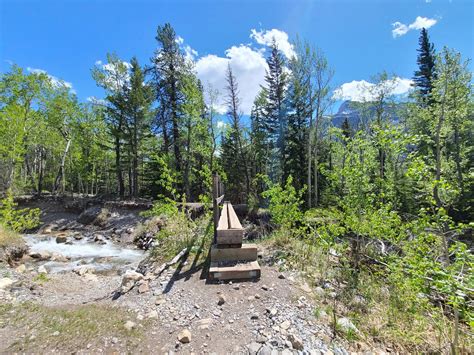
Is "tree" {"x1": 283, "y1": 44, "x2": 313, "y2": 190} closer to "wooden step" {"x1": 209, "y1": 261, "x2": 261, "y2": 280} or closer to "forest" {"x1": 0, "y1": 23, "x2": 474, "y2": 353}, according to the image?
"forest" {"x1": 0, "y1": 23, "x2": 474, "y2": 353}

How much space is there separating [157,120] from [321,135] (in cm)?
1365

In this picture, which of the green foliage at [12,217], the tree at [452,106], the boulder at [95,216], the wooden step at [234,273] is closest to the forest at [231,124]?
the tree at [452,106]

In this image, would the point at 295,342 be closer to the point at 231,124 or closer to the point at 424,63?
the point at 231,124

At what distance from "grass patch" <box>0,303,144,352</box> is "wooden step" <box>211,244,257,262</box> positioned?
1.60 metres

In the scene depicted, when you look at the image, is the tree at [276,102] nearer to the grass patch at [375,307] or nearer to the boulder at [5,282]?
the grass patch at [375,307]

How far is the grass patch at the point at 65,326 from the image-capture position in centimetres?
255

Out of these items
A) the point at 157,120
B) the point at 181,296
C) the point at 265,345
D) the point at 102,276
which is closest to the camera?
the point at 265,345

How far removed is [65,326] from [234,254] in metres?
2.56

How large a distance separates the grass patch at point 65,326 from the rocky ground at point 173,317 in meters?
0.01

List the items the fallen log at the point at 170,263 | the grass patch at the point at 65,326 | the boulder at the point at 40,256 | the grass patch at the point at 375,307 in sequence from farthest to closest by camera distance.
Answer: the boulder at the point at 40,256 < the fallen log at the point at 170,263 < the grass patch at the point at 65,326 < the grass patch at the point at 375,307

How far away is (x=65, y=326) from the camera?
285 cm

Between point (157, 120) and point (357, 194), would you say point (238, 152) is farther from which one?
point (357, 194)

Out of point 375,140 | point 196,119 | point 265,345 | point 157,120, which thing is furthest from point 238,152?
point 265,345

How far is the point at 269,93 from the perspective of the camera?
1831cm
